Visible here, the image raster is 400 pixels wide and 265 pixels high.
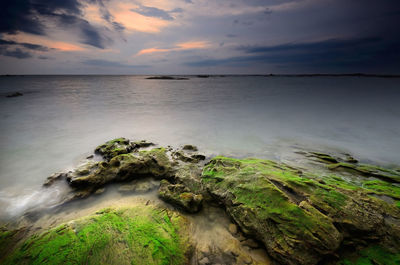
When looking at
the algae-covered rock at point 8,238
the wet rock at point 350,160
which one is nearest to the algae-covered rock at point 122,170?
the algae-covered rock at point 8,238

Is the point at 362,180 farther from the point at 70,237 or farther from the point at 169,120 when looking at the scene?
the point at 169,120

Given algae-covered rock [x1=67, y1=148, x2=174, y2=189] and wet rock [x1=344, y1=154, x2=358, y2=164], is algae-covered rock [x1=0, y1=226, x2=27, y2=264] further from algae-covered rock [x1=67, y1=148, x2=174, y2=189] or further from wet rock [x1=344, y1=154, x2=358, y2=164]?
wet rock [x1=344, y1=154, x2=358, y2=164]

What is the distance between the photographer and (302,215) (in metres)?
3.19

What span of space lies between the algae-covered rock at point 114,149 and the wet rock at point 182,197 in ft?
10.9

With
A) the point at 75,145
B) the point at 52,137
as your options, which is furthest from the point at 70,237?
the point at 52,137

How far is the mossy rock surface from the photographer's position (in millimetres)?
Answer: 2777

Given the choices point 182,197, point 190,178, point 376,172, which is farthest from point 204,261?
point 376,172

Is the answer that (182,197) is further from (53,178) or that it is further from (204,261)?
(53,178)

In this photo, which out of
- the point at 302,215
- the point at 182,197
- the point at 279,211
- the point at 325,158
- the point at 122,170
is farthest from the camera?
the point at 325,158

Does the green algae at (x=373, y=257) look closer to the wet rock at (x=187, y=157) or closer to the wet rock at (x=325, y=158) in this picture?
the wet rock at (x=325, y=158)

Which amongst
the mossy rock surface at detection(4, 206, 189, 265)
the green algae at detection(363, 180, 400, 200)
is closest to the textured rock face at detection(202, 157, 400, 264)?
the green algae at detection(363, 180, 400, 200)

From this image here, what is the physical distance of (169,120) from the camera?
14.3m

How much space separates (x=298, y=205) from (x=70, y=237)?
14.1ft

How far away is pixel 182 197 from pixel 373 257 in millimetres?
3592
